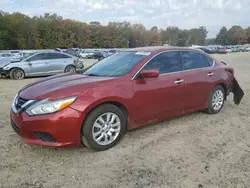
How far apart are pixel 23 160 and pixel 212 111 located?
4031 millimetres

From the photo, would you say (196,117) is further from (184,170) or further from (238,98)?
(184,170)

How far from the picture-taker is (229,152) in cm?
398

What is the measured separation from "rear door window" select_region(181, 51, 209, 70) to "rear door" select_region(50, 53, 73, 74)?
910cm

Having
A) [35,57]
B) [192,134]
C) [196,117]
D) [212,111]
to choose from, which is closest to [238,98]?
[212,111]

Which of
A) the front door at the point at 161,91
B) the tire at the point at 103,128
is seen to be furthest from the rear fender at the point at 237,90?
the tire at the point at 103,128

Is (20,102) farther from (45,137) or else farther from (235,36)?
(235,36)

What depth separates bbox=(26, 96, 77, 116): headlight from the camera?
3.58 m

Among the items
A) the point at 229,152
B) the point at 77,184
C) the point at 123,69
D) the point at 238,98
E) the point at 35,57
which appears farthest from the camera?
the point at 35,57

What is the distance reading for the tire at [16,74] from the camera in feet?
40.7

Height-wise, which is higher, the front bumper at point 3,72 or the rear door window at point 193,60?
the rear door window at point 193,60

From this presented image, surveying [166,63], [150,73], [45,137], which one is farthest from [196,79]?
[45,137]

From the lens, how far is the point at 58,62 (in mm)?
13312

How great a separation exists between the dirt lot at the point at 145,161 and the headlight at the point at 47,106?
2.29 ft

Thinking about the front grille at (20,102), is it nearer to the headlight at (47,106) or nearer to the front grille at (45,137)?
the headlight at (47,106)
